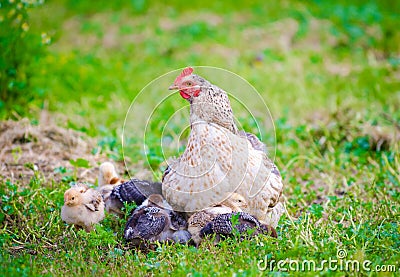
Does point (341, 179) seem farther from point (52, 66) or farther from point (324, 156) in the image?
point (52, 66)

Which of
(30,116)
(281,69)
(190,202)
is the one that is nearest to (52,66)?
(30,116)

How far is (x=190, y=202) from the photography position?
4406 mm

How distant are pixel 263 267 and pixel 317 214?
1222mm

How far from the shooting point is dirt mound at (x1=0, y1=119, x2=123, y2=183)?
5934 millimetres

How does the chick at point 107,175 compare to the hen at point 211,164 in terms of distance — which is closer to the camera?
the hen at point 211,164

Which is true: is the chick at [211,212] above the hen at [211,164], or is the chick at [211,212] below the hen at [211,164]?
below

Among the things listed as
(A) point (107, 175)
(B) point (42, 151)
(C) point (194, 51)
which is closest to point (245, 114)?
(B) point (42, 151)

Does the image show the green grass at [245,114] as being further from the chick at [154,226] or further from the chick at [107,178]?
the chick at [107,178]

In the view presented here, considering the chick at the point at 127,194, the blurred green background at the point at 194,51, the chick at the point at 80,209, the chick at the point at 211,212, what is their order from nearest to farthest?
1. the chick at the point at 211,212
2. the chick at the point at 80,209
3. the chick at the point at 127,194
4. the blurred green background at the point at 194,51

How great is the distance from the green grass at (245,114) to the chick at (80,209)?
11 centimetres

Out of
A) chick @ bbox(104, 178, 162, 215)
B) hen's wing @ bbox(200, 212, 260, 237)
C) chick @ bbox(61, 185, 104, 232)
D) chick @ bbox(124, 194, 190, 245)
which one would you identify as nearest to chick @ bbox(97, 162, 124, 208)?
chick @ bbox(104, 178, 162, 215)

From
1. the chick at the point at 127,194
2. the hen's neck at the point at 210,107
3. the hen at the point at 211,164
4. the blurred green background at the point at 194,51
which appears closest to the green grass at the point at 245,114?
the blurred green background at the point at 194,51

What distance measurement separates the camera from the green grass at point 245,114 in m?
4.21

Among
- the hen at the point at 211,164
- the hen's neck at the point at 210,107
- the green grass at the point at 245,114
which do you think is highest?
the hen's neck at the point at 210,107
